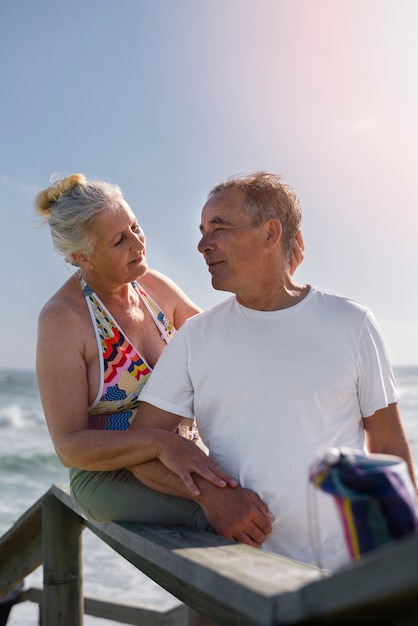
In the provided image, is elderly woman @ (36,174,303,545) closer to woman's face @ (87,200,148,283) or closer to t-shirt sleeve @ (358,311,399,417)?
woman's face @ (87,200,148,283)

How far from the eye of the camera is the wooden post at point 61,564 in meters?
2.76

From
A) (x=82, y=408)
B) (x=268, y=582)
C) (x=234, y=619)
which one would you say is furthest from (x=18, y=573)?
(x=268, y=582)

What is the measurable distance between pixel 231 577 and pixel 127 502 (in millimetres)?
1079

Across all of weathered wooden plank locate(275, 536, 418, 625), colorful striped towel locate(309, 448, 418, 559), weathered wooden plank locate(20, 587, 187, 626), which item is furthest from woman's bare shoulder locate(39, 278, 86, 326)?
weathered wooden plank locate(20, 587, 187, 626)

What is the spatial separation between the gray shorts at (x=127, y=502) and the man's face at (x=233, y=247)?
2.02 feet

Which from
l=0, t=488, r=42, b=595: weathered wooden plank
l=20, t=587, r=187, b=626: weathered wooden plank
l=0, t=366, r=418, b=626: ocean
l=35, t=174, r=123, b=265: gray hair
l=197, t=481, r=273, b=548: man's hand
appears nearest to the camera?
l=197, t=481, r=273, b=548: man's hand

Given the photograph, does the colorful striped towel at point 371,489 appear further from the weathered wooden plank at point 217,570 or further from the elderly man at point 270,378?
the elderly man at point 270,378

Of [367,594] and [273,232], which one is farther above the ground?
[273,232]

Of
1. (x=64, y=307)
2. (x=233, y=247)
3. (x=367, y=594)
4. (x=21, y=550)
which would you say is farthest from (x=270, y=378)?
(x=21, y=550)

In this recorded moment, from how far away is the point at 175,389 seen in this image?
6.92 feet

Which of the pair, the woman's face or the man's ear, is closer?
the man's ear

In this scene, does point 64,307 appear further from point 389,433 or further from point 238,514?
point 389,433

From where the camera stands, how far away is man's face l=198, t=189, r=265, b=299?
84.7 inches

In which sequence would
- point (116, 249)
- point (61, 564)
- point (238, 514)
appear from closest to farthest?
point (238, 514), point (116, 249), point (61, 564)
